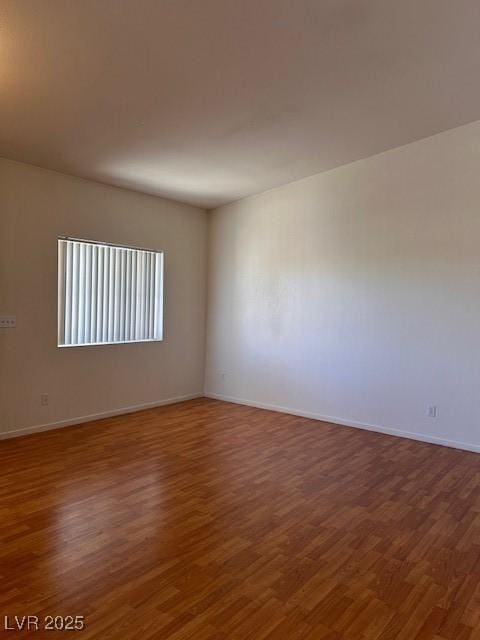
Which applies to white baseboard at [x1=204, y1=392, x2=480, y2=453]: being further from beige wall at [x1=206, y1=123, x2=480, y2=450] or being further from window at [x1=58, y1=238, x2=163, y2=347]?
window at [x1=58, y1=238, x2=163, y2=347]

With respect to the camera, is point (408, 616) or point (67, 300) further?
point (67, 300)

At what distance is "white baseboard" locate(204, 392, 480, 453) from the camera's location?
14.0ft

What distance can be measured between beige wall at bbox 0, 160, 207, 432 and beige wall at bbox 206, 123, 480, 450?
0.62 meters

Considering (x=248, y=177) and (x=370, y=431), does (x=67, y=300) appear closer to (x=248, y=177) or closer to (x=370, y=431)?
(x=248, y=177)

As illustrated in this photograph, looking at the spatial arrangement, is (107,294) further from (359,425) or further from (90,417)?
(359,425)

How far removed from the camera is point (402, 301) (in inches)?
181

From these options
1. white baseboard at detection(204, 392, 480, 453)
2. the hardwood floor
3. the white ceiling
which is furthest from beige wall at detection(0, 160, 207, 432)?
white baseboard at detection(204, 392, 480, 453)

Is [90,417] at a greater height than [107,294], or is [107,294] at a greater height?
[107,294]

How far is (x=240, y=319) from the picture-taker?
19.5ft

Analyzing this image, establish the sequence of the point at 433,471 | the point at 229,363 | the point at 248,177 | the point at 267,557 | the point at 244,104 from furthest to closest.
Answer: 1. the point at 229,363
2. the point at 248,177
3. the point at 433,471
4. the point at 244,104
5. the point at 267,557

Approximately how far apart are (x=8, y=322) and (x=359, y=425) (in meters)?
3.82

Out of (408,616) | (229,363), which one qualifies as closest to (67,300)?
(229,363)

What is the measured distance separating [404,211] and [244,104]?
2.16 m

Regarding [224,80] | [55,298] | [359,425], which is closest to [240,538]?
[359,425]
